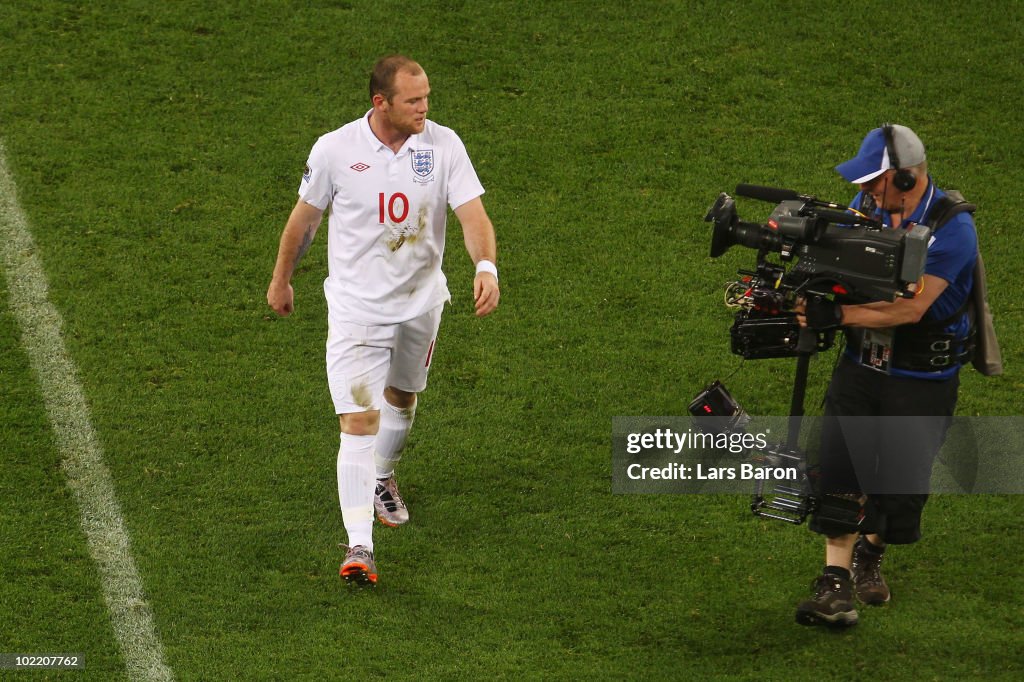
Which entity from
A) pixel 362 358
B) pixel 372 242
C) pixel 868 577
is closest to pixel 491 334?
pixel 362 358

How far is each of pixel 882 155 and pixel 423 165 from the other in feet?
6.00

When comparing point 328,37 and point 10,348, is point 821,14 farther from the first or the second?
point 10,348

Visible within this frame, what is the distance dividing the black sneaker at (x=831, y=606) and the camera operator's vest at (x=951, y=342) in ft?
2.92

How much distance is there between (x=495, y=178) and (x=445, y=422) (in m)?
2.31

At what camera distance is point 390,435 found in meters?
6.68

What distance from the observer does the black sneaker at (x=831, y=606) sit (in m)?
5.84

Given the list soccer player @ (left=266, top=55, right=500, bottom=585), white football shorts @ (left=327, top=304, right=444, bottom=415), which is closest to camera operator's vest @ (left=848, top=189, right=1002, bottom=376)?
soccer player @ (left=266, top=55, right=500, bottom=585)

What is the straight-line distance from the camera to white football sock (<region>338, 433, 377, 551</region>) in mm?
6188

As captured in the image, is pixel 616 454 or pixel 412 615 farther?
pixel 616 454

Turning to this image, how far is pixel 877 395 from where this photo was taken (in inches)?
229

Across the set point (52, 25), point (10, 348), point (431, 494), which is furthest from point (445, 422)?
point (52, 25)

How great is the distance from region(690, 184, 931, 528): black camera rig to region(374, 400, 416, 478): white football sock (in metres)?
1.63

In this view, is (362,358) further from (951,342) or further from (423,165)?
(951,342)

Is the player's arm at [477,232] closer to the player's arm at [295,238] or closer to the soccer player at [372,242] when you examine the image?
the soccer player at [372,242]
